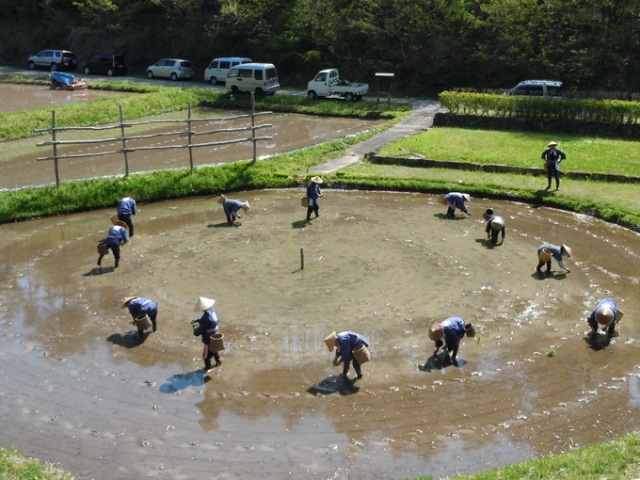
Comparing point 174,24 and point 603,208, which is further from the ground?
point 174,24

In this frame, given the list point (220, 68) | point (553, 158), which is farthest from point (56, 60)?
point (553, 158)

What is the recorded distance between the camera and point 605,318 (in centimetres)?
1454

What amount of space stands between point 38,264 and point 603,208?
13.9 metres

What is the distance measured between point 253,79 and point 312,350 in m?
27.7

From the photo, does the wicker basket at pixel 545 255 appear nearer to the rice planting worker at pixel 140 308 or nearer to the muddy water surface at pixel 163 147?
the rice planting worker at pixel 140 308

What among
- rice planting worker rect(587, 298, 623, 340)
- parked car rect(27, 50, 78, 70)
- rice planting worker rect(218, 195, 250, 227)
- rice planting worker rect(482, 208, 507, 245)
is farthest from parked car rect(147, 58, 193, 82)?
rice planting worker rect(587, 298, 623, 340)

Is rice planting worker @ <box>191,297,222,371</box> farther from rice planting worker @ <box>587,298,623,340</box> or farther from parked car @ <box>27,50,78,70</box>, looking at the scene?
parked car @ <box>27,50,78,70</box>

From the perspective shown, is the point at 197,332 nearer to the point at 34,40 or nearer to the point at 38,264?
the point at 38,264

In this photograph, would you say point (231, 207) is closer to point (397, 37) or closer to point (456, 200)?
point (456, 200)

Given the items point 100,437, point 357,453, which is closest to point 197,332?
point 100,437

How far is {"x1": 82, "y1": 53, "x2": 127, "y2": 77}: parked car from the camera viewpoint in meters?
50.1

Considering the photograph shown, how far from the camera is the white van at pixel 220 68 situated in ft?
148

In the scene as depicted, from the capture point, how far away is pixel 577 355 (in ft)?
47.8

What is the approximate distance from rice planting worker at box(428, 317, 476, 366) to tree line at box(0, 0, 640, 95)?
2724cm
